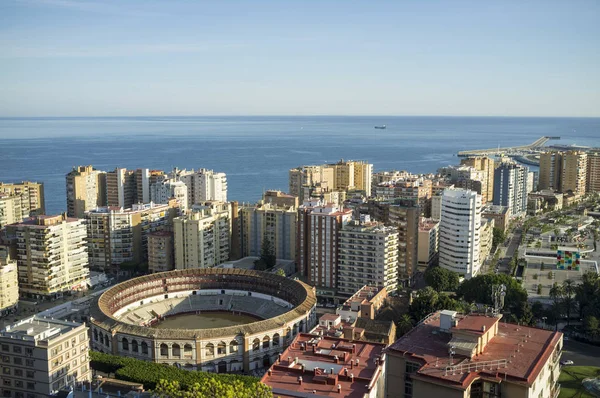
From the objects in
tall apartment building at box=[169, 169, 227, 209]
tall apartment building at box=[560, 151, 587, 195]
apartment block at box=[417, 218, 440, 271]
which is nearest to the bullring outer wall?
apartment block at box=[417, 218, 440, 271]

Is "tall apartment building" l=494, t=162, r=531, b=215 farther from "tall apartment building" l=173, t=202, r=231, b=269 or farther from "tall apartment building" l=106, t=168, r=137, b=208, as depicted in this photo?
"tall apartment building" l=106, t=168, r=137, b=208

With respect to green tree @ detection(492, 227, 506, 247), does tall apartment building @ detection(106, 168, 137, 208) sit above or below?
above

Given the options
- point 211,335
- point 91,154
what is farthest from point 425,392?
point 91,154

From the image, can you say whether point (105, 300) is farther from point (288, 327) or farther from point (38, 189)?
point (38, 189)

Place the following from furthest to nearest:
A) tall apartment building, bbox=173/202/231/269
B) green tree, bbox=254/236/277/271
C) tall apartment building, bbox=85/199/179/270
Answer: tall apartment building, bbox=85/199/179/270
green tree, bbox=254/236/277/271
tall apartment building, bbox=173/202/231/269

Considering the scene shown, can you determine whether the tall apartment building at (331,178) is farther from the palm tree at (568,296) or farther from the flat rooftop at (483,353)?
the flat rooftop at (483,353)

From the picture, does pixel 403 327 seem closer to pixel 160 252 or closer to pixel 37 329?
pixel 37 329

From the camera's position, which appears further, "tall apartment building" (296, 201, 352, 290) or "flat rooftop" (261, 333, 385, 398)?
"tall apartment building" (296, 201, 352, 290)
